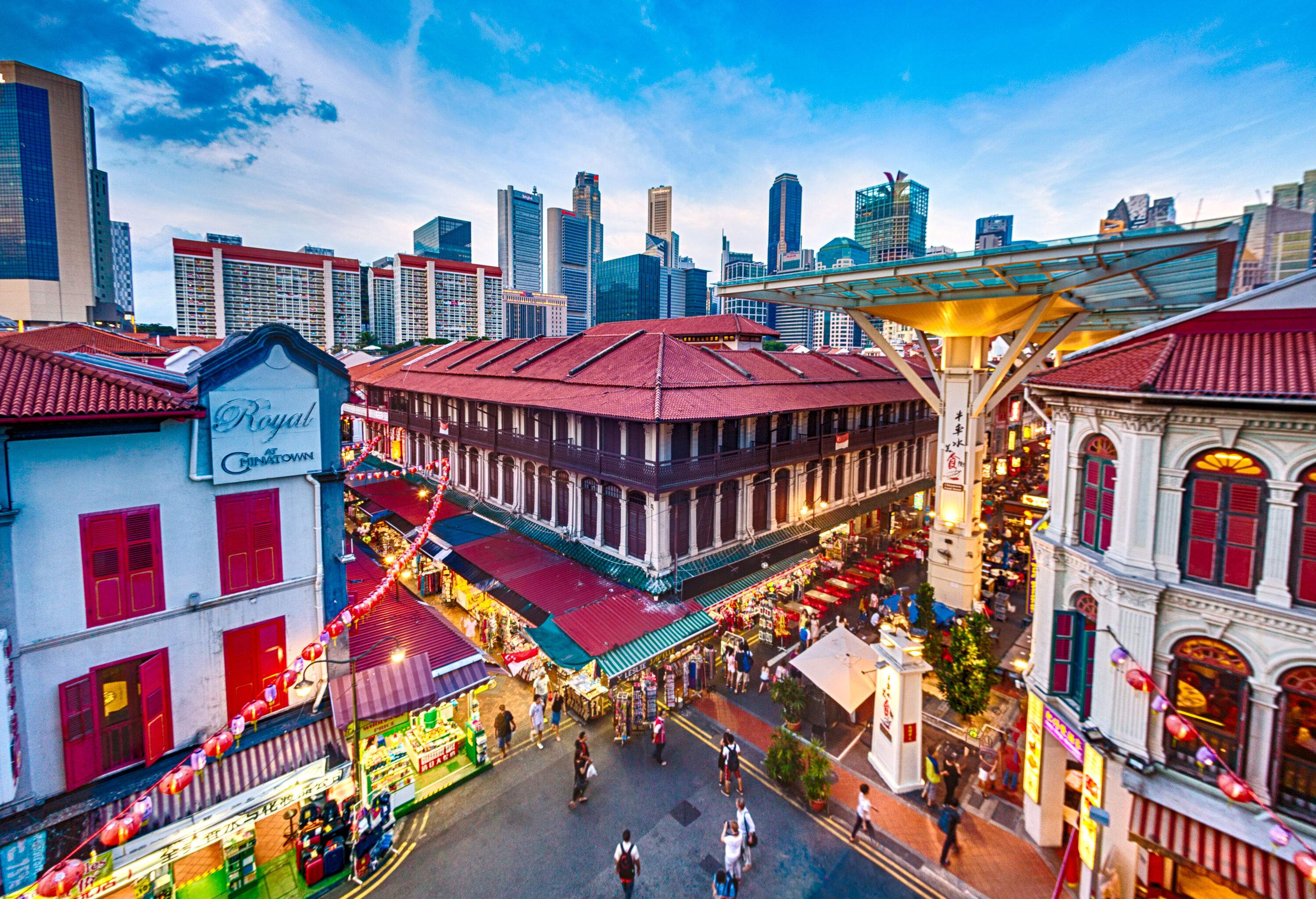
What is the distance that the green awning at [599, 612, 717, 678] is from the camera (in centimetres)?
1655

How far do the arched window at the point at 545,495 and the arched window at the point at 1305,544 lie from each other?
74.8 ft

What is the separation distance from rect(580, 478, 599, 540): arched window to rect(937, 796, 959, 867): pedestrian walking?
589 inches

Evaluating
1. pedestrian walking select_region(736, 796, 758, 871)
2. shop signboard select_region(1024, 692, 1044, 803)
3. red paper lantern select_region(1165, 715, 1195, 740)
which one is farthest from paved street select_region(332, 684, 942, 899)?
red paper lantern select_region(1165, 715, 1195, 740)

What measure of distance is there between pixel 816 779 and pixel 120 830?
14007 mm

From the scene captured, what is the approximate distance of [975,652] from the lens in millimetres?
15766

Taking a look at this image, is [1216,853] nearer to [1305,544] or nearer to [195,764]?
[1305,544]

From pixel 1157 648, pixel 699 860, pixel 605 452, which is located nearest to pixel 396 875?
pixel 699 860

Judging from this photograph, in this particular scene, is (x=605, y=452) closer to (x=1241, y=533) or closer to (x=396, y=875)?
(x=396, y=875)

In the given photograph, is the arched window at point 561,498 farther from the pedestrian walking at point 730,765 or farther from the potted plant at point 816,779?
the potted plant at point 816,779

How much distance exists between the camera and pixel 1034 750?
535 inches

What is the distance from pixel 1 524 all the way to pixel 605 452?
15.8 meters

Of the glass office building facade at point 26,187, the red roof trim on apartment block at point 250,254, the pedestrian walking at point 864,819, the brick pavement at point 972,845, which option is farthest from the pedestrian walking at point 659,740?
the glass office building facade at point 26,187

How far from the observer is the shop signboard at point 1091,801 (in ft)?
37.5

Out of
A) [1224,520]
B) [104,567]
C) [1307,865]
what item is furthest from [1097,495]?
[104,567]
